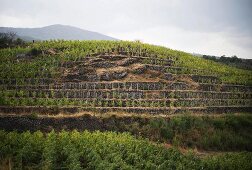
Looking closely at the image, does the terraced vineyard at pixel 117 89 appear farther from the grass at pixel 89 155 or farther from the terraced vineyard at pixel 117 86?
the grass at pixel 89 155

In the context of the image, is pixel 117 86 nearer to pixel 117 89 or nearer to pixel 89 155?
pixel 117 89

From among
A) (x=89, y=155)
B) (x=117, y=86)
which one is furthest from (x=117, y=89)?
(x=89, y=155)

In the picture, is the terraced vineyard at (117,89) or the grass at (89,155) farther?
the terraced vineyard at (117,89)

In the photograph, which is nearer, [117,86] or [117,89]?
[117,89]

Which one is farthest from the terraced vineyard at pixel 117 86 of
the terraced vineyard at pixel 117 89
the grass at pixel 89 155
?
the grass at pixel 89 155

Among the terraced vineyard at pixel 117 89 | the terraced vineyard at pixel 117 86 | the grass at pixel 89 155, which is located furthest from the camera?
the terraced vineyard at pixel 117 86

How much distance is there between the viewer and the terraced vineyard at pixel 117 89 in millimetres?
34500

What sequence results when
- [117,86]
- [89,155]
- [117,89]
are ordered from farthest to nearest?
[117,86]
[117,89]
[89,155]

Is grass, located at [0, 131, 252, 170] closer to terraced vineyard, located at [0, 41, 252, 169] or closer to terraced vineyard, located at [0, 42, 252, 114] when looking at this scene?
terraced vineyard, located at [0, 41, 252, 169]

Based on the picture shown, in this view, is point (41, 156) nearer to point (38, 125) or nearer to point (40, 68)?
point (38, 125)

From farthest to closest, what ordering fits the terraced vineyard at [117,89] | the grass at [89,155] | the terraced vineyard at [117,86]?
the terraced vineyard at [117,86] < the terraced vineyard at [117,89] < the grass at [89,155]

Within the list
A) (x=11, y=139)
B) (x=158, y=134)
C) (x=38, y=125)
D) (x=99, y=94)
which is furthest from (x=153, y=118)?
(x=11, y=139)

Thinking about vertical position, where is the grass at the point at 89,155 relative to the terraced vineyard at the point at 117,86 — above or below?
below

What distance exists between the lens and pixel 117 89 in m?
41.3
